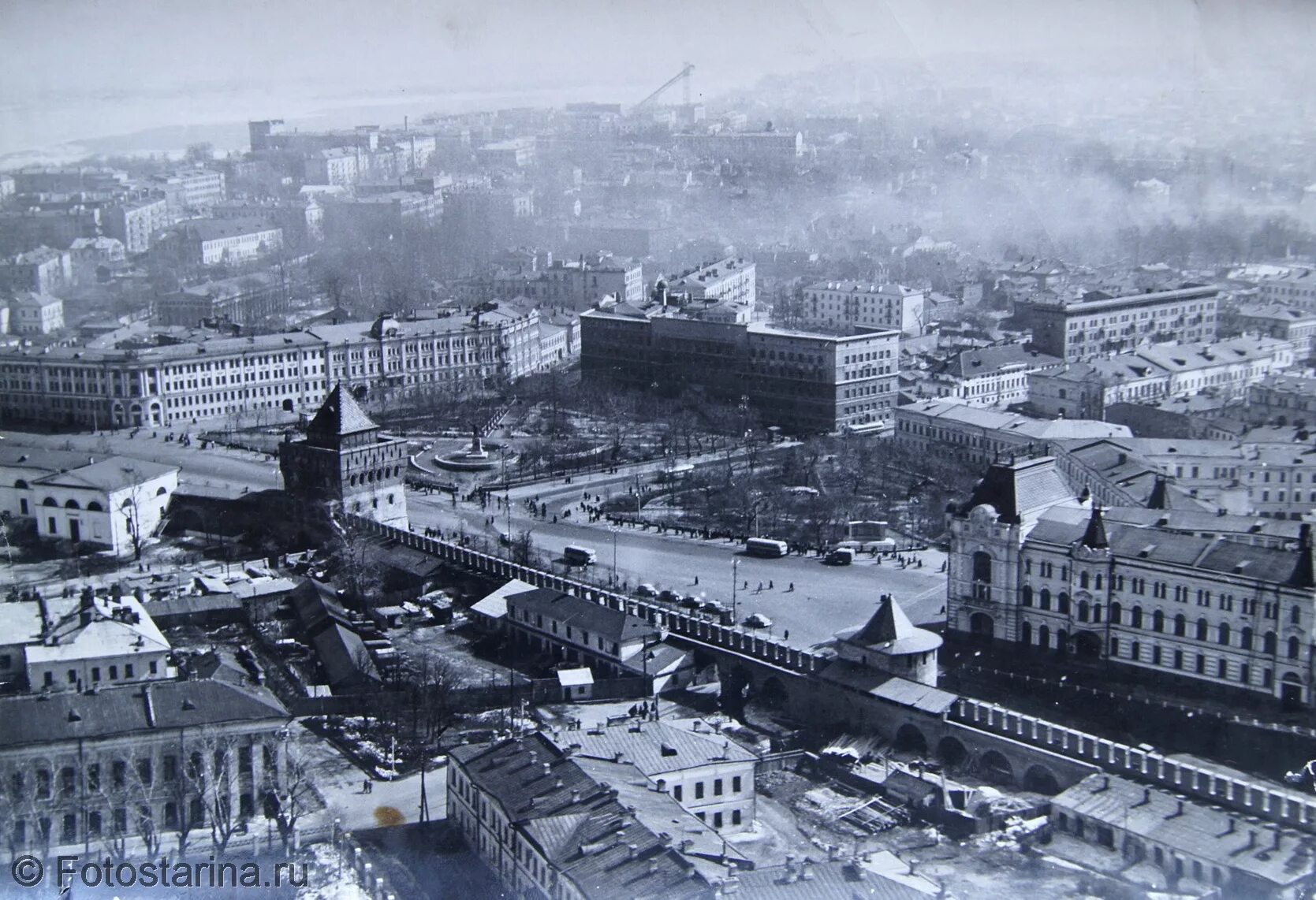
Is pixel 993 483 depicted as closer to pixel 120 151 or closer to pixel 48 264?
pixel 120 151

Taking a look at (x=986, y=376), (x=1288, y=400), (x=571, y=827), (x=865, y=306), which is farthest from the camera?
(x=865, y=306)

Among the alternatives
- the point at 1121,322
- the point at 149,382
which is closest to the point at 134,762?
the point at 149,382

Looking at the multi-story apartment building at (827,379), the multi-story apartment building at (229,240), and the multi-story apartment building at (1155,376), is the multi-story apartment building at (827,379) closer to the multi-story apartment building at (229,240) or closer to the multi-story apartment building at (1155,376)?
the multi-story apartment building at (1155,376)

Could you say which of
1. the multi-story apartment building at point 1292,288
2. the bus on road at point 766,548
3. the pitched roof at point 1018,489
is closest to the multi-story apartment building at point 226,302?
the bus on road at point 766,548

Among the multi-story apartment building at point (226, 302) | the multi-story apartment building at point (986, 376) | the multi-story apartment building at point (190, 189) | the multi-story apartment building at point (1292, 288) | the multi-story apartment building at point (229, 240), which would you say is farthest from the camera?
the multi-story apartment building at point (190, 189)

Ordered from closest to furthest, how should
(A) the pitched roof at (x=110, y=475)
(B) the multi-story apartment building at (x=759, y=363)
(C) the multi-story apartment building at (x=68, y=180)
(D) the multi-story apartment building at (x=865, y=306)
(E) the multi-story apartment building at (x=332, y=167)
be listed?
(A) the pitched roof at (x=110, y=475), (B) the multi-story apartment building at (x=759, y=363), (C) the multi-story apartment building at (x=68, y=180), (D) the multi-story apartment building at (x=865, y=306), (E) the multi-story apartment building at (x=332, y=167)

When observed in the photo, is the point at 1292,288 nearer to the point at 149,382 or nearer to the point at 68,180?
the point at 149,382

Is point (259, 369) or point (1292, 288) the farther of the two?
point (1292, 288)

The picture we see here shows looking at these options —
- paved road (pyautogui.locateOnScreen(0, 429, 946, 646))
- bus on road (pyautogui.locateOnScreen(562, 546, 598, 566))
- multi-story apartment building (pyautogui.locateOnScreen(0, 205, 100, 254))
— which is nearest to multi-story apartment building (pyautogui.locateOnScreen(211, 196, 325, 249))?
multi-story apartment building (pyautogui.locateOnScreen(0, 205, 100, 254))

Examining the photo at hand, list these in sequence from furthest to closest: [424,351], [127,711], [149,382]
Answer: [424,351] < [149,382] < [127,711]
